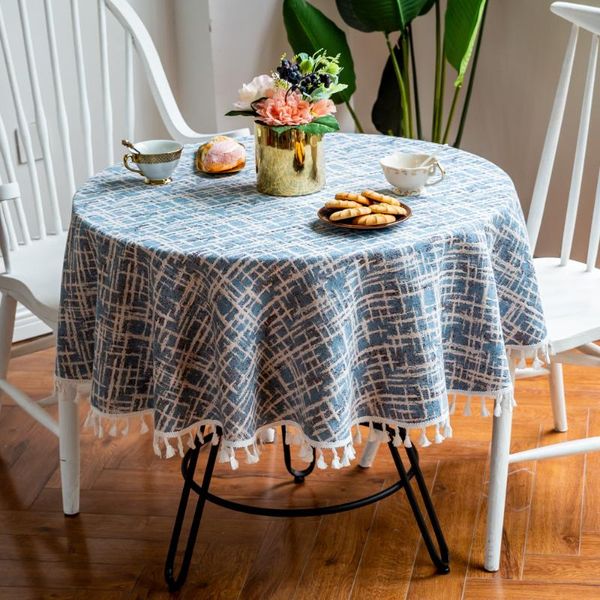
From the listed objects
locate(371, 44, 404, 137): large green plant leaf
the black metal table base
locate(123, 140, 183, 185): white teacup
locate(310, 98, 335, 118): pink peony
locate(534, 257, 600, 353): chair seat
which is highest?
→ locate(310, 98, 335, 118): pink peony

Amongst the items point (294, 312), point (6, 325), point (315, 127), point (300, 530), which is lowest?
point (300, 530)

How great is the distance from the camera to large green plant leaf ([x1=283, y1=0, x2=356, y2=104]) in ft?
9.32

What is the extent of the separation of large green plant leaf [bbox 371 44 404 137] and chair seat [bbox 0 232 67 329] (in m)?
1.14

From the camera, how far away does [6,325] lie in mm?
2230

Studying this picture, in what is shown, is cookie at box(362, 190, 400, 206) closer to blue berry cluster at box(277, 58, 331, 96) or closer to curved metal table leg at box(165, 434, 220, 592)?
blue berry cluster at box(277, 58, 331, 96)

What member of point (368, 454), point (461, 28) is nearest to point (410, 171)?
point (368, 454)

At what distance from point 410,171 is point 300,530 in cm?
80

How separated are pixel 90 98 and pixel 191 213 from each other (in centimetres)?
133

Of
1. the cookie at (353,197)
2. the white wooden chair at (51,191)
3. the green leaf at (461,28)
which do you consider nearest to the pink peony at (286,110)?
the cookie at (353,197)

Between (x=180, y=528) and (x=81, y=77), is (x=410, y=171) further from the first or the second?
(x=81, y=77)

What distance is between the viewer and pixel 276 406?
65.0 inches

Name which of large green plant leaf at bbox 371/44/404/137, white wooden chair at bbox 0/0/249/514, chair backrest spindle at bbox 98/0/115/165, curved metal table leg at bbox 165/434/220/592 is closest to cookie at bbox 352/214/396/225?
curved metal table leg at bbox 165/434/220/592

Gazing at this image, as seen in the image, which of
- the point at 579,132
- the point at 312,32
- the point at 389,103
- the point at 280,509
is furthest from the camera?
the point at 389,103

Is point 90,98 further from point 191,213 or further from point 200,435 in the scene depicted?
point 200,435
